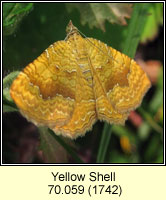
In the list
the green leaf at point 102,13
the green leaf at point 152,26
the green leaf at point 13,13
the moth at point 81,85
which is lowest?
the moth at point 81,85

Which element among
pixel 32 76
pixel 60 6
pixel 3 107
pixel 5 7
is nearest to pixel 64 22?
pixel 60 6

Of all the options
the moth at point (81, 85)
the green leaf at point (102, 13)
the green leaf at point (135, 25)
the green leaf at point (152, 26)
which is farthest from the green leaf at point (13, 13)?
the green leaf at point (152, 26)

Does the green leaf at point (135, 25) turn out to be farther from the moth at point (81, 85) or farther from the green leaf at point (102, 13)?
the moth at point (81, 85)

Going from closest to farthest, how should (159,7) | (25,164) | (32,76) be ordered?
1. (32,76)
2. (25,164)
3. (159,7)

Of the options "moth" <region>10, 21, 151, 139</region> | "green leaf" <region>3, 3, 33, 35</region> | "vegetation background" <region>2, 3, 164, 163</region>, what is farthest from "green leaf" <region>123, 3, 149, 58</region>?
"green leaf" <region>3, 3, 33, 35</region>

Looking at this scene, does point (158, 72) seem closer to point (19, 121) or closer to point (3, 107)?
point (19, 121)
